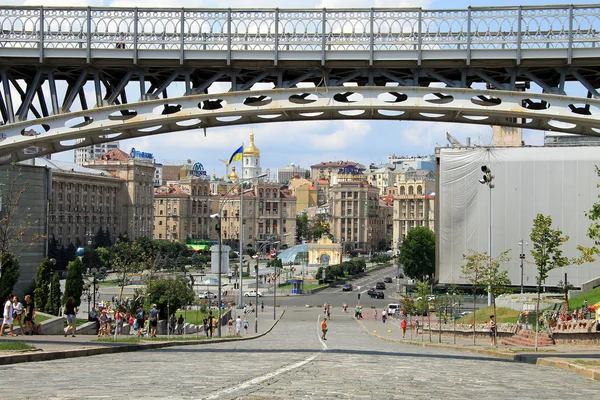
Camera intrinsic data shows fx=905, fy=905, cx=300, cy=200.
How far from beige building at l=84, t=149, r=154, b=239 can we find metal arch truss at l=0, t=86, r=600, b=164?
15176 cm

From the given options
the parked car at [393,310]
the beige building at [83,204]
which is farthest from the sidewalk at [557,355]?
the beige building at [83,204]

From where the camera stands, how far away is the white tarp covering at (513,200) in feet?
282

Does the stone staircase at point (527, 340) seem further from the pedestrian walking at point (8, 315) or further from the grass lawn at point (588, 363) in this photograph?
the pedestrian walking at point (8, 315)

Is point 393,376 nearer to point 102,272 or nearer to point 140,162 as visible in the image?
point 102,272

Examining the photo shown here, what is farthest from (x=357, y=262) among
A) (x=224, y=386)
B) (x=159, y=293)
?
(x=224, y=386)

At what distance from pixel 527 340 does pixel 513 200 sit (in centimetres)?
5423

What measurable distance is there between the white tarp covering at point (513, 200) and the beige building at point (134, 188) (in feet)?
311

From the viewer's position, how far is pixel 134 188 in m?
178

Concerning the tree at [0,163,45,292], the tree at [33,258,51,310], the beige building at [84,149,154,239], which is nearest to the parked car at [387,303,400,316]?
the tree at [0,163,45,292]

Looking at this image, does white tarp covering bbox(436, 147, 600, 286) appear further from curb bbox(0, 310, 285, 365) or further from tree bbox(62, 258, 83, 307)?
curb bbox(0, 310, 285, 365)

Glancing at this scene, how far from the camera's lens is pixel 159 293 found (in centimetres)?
5303

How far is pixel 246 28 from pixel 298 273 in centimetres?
12842

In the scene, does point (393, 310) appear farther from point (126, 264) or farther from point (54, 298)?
point (54, 298)

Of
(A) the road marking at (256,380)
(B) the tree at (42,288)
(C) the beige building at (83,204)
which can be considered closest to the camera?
(A) the road marking at (256,380)
